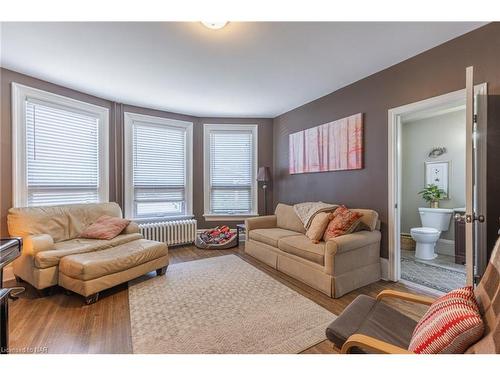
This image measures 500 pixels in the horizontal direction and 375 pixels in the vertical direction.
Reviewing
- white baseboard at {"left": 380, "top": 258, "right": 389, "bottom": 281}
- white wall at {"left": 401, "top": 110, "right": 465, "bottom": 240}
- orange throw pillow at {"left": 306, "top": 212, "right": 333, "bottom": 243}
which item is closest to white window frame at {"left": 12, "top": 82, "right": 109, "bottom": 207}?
orange throw pillow at {"left": 306, "top": 212, "right": 333, "bottom": 243}

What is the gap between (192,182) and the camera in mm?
4656

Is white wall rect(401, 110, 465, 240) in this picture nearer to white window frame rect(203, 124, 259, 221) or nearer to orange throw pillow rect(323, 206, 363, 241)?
orange throw pillow rect(323, 206, 363, 241)

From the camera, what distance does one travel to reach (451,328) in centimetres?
95

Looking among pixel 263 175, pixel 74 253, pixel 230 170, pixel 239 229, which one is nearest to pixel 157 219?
pixel 239 229

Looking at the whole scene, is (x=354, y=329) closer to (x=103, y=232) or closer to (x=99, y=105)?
(x=103, y=232)

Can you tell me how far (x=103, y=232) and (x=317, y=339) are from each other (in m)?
2.78

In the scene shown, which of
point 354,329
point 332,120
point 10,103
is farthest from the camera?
point 332,120

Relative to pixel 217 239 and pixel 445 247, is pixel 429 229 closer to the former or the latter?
pixel 445 247

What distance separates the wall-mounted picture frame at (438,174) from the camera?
3.95 meters

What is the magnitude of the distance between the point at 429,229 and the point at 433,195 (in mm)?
695

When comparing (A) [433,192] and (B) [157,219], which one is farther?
(B) [157,219]

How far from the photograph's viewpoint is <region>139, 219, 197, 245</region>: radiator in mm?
3971
